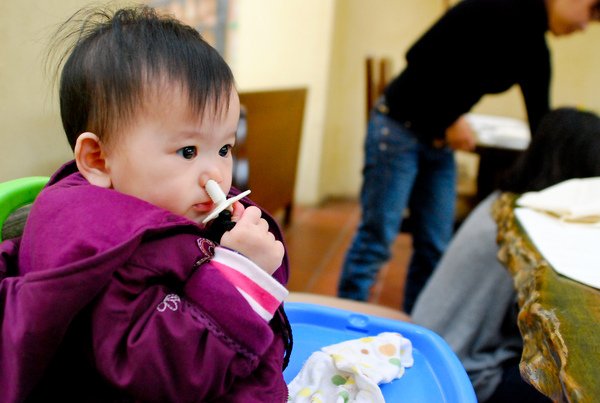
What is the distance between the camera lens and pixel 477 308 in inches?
39.3

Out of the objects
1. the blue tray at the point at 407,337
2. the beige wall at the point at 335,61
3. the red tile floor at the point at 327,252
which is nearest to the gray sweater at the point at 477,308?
the blue tray at the point at 407,337

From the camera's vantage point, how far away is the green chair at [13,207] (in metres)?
0.56

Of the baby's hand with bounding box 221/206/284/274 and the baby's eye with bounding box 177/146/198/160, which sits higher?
the baby's eye with bounding box 177/146/198/160

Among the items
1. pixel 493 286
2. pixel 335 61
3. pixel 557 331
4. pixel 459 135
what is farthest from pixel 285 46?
pixel 557 331

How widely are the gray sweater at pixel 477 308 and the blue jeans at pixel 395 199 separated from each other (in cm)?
34

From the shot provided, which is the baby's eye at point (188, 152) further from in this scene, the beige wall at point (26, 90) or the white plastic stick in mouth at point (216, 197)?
the beige wall at point (26, 90)

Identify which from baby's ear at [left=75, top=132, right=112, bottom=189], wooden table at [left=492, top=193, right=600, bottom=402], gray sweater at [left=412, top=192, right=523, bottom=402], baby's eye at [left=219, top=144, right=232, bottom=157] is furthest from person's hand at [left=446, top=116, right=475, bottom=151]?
baby's ear at [left=75, top=132, right=112, bottom=189]

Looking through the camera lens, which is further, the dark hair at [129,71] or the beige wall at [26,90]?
the beige wall at [26,90]

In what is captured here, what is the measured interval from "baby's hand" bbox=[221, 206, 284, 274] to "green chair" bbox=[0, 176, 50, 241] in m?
0.26

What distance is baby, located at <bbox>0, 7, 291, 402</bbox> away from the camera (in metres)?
0.41

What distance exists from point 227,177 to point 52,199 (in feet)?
0.58

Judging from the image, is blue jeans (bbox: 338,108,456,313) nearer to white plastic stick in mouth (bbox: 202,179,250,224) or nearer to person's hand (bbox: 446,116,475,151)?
person's hand (bbox: 446,116,475,151)

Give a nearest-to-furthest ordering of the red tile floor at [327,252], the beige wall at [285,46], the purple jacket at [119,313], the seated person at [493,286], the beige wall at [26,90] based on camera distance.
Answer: the purple jacket at [119,313] → the beige wall at [26,90] → the seated person at [493,286] → the red tile floor at [327,252] → the beige wall at [285,46]

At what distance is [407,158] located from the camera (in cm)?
137
